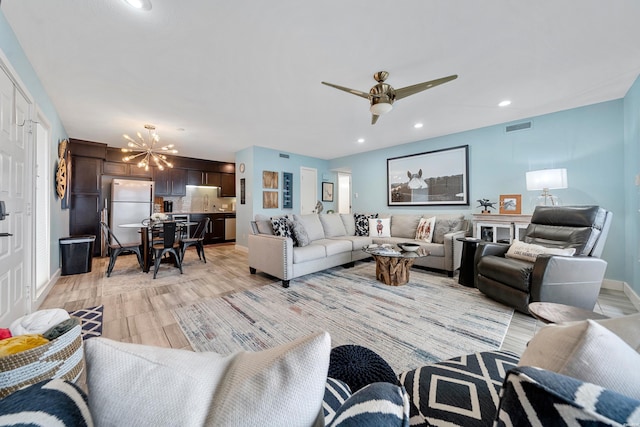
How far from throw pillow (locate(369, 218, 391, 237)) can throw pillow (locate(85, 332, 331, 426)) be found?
4.46m

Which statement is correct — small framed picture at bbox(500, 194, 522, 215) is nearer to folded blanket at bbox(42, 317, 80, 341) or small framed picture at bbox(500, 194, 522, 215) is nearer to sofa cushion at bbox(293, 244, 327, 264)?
sofa cushion at bbox(293, 244, 327, 264)

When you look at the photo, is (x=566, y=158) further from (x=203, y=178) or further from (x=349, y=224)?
(x=203, y=178)

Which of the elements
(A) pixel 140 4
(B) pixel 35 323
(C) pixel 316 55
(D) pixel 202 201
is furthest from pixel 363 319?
(D) pixel 202 201

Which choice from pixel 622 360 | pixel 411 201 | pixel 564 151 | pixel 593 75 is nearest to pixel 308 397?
pixel 622 360

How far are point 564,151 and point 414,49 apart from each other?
3.06 metres

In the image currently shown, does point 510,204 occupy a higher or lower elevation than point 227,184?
lower

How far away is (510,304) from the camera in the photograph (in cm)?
241

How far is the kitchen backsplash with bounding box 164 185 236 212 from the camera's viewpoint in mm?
6879

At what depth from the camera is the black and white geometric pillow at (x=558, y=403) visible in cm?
27

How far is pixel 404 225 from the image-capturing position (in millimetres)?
4652

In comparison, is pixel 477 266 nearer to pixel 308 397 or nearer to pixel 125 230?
pixel 308 397

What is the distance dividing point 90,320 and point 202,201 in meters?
5.35

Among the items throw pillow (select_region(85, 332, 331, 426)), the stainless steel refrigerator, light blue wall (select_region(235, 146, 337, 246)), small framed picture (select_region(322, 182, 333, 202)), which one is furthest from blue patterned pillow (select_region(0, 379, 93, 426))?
small framed picture (select_region(322, 182, 333, 202))

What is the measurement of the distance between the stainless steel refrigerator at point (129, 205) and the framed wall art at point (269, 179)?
2.86m
